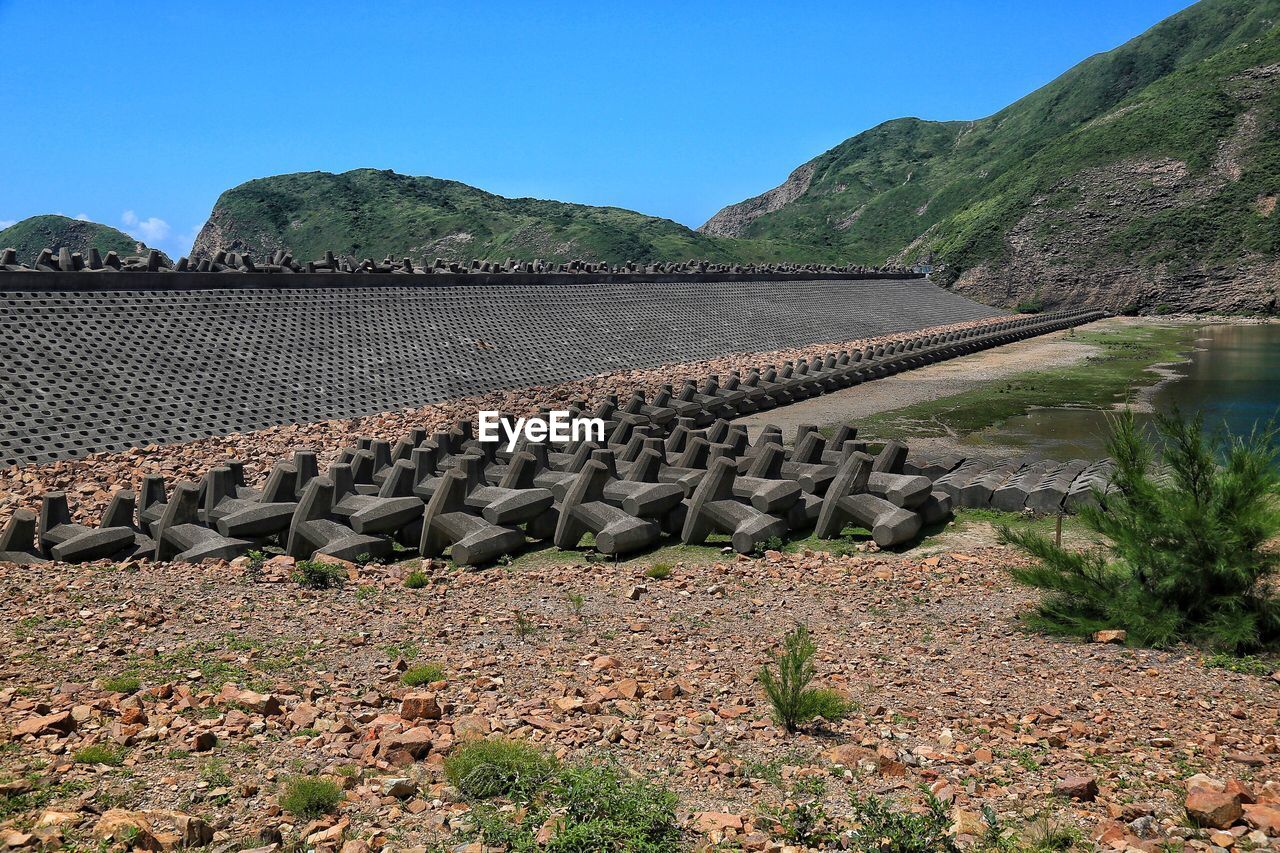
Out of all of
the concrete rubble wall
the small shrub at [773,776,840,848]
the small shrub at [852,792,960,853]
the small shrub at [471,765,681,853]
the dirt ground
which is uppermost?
the concrete rubble wall

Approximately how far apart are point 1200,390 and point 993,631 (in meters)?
20.2

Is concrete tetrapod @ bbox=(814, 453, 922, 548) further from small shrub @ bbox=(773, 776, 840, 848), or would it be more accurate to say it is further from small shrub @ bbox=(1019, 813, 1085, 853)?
small shrub @ bbox=(1019, 813, 1085, 853)

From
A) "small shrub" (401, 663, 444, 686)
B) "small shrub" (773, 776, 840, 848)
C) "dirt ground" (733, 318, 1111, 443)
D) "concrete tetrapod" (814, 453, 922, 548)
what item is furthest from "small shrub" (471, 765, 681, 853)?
"dirt ground" (733, 318, 1111, 443)

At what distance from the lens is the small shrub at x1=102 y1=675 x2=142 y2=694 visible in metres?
5.15

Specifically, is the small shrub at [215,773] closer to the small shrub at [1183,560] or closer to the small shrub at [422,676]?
the small shrub at [422,676]

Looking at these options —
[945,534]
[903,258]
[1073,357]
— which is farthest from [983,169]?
[945,534]

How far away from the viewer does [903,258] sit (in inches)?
3863

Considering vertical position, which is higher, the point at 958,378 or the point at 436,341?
the point at 436,341

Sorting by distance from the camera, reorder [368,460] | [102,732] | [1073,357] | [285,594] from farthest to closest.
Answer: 1. [1073,357]
2. [368,460]
3. [285,594]
4. [102,732]

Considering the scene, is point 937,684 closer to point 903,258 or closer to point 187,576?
point 187,576

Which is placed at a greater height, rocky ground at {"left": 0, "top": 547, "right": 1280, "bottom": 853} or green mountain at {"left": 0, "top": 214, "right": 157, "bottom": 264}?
green mountain at {"left": 0, "top": 214, "right": 157, "bottom": 264}

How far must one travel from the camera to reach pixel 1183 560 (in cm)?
596

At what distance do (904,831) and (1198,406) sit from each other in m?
19.6

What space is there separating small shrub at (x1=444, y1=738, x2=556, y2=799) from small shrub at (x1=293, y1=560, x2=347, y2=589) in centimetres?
390
